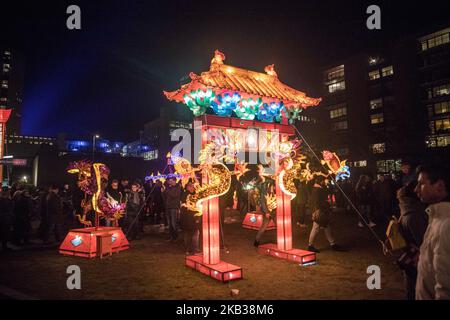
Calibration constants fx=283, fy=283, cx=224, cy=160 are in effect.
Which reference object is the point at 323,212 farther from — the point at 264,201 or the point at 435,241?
the point at 435,241

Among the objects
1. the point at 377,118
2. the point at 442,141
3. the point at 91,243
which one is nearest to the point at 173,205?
the point at 91,243

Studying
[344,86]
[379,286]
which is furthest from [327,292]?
[344,86]

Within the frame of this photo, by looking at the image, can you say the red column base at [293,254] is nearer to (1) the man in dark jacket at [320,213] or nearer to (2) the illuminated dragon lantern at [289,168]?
(1) the man in dark jacket at [320,213]

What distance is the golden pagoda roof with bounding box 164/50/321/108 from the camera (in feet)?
21.9

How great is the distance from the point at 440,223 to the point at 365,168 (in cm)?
4740

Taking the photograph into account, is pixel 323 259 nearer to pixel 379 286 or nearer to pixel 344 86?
pixel 379 286

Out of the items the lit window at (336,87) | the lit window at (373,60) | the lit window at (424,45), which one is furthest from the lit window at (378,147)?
the lit window at (424,45)

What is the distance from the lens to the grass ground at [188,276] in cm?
533

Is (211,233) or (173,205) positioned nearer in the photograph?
(211,233)

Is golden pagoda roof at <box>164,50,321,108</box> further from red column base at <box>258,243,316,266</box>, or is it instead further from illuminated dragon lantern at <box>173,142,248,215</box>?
red column base at <box>258,243,316,266</box>

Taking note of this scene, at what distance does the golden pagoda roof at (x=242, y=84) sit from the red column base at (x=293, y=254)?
414cm

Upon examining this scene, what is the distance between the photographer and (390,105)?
45719 millimetres

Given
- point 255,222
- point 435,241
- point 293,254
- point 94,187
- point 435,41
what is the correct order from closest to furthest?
1. point 435,241
2. point 293,254
3. point 94,187
4. point 255,222
5. point 435,41

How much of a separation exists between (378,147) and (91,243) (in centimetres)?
4777
